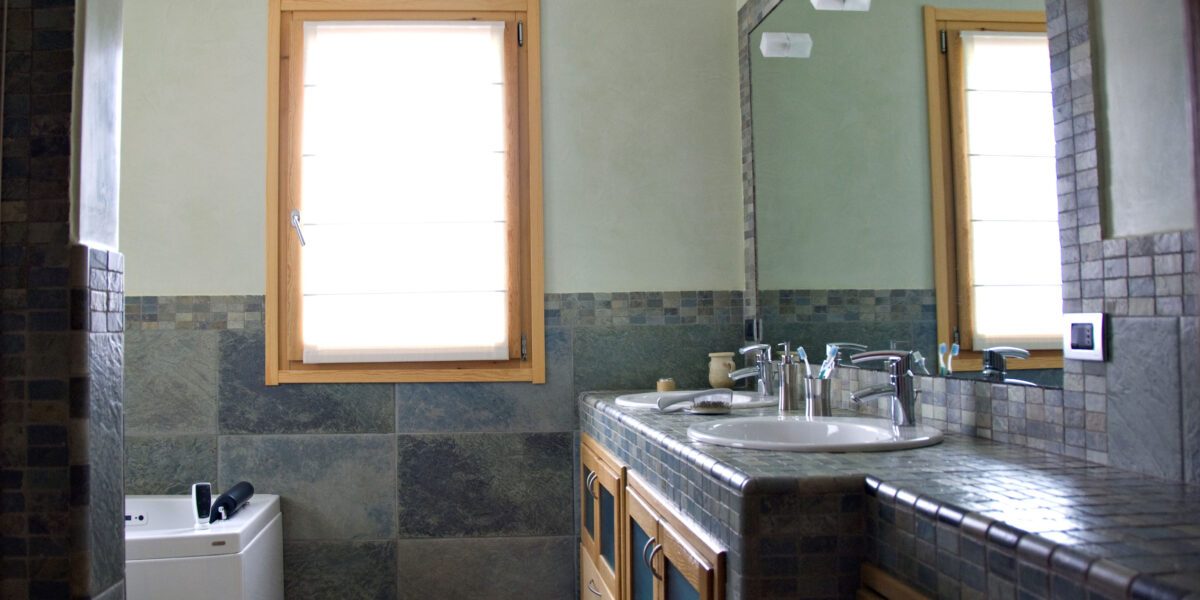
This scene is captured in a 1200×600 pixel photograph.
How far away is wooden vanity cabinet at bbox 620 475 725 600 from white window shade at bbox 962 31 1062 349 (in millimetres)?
669

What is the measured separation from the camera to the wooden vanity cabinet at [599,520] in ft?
7.14

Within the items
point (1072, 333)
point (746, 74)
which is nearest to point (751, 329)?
point (746, 74)

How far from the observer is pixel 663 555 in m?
1.68

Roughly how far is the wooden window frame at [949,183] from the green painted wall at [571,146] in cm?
126

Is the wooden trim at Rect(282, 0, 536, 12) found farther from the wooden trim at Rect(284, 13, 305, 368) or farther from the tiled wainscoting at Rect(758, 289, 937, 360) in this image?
the tiled wainscoting at Rect(758, 289, 937, 360)

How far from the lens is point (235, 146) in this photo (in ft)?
9.75

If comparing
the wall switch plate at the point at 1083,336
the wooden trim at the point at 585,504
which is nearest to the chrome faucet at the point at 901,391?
the wall switch plate at the point at 1083,336

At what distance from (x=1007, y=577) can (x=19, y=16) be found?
1.00 meters

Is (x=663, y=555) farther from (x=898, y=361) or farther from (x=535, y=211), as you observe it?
(x=535, y=211)

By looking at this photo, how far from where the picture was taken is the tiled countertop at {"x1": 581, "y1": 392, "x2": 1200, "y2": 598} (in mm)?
771

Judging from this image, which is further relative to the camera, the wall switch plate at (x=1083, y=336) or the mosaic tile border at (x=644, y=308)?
the mosaic tile border at (x=644, y=308)

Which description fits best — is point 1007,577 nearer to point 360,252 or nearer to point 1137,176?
point 1137,176

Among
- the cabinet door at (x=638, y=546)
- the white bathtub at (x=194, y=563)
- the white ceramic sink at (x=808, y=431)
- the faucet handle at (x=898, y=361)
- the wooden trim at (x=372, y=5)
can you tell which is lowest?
the white bathtub at (x=194, y=563)

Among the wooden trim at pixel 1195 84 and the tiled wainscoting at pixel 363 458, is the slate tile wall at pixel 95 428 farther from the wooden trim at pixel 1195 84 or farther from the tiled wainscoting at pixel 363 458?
the tiled wainscoting at pixel 363 458
